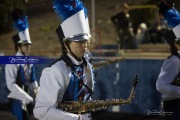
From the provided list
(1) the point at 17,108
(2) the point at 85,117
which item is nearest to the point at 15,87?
(1) the point at 17,108

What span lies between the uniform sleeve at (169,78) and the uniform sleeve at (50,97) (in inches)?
79.1

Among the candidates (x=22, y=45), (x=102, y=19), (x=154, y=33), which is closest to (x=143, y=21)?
(x=154, y=33)

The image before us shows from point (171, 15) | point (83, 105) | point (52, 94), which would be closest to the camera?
point (52, 94)

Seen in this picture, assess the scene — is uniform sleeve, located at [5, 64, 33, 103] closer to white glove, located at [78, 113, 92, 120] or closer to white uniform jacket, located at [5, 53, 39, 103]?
white uniform jacket, located at [5, 53, 39, 103]

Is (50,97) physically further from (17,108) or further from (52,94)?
(17,108)

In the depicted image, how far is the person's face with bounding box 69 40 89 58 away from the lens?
171 inches

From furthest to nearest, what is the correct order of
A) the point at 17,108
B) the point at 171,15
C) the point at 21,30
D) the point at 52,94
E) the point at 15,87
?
A: the point at 21,30 → the point at 17,108 → the point at 15,87 → the point at 171,15 → the point at 52,94

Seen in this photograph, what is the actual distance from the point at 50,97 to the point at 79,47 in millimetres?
511

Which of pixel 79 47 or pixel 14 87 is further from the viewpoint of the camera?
pixel 14 87

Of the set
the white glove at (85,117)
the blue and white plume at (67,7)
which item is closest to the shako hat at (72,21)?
the blue and white plume at (67,7)

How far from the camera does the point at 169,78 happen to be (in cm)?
599

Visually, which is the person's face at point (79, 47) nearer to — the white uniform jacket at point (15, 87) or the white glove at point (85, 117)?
the white glove at point (85, 117)

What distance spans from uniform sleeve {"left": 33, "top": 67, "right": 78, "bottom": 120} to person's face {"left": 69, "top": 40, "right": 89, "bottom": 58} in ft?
0.81

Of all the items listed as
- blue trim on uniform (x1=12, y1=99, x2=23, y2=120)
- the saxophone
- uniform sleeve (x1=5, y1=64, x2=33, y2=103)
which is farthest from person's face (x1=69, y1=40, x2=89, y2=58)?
blue trim on uniform (x1=12, y1=99, x2=23, y2=120)
